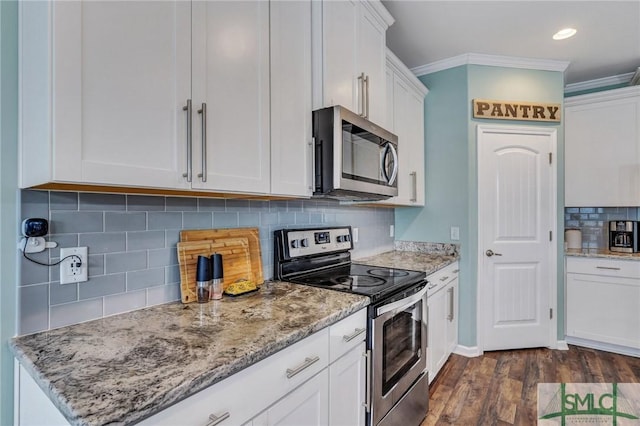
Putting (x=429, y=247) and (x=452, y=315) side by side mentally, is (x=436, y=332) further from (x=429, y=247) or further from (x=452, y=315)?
(x=429, y=247)

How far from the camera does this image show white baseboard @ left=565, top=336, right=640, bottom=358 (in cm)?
292

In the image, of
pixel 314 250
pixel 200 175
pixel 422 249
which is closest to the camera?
pixel 200 175

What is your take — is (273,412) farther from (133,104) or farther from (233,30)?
(233,30)

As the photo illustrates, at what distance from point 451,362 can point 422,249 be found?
0.99 m

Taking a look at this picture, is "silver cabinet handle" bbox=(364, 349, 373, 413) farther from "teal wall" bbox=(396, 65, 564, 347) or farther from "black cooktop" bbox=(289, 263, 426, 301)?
"teal wall" bbox=(396, 65, 564, 347)

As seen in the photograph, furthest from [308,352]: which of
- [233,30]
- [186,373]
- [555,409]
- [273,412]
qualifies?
[555,409]

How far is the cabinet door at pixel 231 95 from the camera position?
1.11 m

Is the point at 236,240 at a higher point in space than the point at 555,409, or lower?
higher

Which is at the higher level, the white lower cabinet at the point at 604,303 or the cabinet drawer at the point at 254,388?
the cabinet drawer at the point at 254,388

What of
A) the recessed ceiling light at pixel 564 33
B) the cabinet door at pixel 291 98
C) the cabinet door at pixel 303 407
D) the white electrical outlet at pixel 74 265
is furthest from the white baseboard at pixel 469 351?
the white electrical outlet at pixel 74 265

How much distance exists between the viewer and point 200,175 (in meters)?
1.11

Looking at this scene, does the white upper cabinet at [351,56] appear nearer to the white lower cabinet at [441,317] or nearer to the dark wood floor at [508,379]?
the white lower cabinet at [441,317]

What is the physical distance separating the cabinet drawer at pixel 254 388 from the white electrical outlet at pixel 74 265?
2.11 ft

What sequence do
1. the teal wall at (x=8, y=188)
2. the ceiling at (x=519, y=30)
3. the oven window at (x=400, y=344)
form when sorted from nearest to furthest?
Result: the teal wall at (x=8, y=188) → the oven window at (x=400, y=344) → the ceiling at (x=519, y=30)
